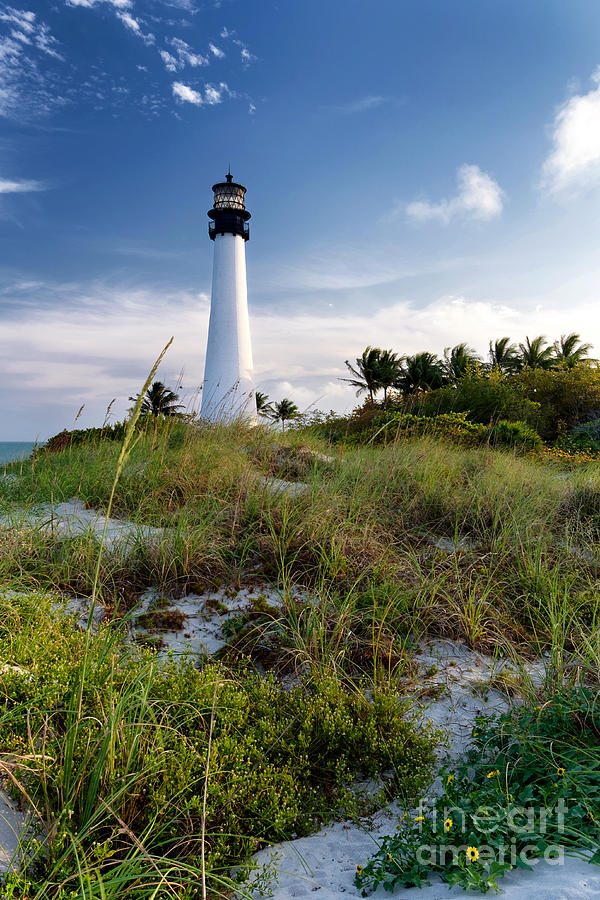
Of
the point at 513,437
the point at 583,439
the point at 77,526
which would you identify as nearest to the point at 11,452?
the point at 77,526

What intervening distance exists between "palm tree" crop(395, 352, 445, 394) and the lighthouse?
14.0 meters

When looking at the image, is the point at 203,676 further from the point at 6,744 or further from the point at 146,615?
the point at 146,615

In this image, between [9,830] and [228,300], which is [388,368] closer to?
[228,300]

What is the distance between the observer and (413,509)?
6.02 meters

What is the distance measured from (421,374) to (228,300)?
15.6 meters

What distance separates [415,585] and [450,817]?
211cm

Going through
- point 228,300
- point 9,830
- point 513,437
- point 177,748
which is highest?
point 228,300

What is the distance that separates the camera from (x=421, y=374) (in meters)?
32.6

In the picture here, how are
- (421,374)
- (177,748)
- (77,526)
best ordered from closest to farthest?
1. (177,748)
2. (77,526)
3. (421,374)

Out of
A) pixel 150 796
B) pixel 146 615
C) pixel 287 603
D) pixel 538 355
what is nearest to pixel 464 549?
pixel 287 603

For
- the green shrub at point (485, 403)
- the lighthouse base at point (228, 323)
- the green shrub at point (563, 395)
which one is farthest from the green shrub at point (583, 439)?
the lighthouse base at point (228, 323)

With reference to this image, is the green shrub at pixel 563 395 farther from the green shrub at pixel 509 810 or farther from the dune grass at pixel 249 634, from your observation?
the green shrub at pixel 509 810

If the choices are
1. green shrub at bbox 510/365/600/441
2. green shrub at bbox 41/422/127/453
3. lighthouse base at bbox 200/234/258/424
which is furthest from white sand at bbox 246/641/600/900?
lighthouse base at bbox 200/234/258/424

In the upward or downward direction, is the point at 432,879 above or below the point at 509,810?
below
